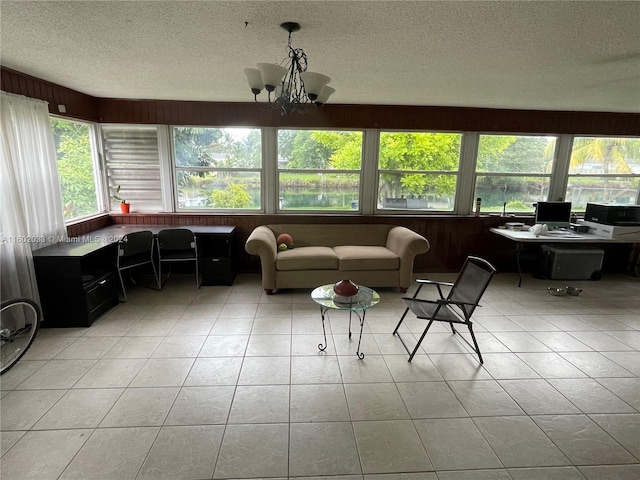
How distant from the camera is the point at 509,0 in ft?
5.55

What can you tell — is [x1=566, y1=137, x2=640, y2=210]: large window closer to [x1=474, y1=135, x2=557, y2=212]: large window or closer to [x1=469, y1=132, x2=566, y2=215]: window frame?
[x1=469, y1=132, x2=566, y2=215]: window frame

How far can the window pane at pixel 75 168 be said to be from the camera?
3816 millimetres

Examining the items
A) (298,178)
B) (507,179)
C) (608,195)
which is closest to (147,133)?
→ (298,178)

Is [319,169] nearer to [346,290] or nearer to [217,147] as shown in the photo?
[217,147]

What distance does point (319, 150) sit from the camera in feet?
15.5

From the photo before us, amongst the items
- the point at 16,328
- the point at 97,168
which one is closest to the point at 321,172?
the point at 97,168

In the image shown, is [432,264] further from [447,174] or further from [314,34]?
[314,34]

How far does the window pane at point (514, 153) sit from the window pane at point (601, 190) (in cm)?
58

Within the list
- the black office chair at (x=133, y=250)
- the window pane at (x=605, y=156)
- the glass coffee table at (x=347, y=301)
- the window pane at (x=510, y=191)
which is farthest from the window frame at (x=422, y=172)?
the black office chair at (x=133, y=250)

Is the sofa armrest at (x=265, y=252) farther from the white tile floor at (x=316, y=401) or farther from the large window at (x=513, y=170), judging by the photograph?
the large window at (x=513, y=170)

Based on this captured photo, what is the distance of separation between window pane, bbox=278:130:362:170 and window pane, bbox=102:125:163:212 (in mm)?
1736

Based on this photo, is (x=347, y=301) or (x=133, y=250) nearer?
(x=347, y=301)

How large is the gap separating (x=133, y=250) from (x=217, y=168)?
1586mm

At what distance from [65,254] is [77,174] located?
1.54m
